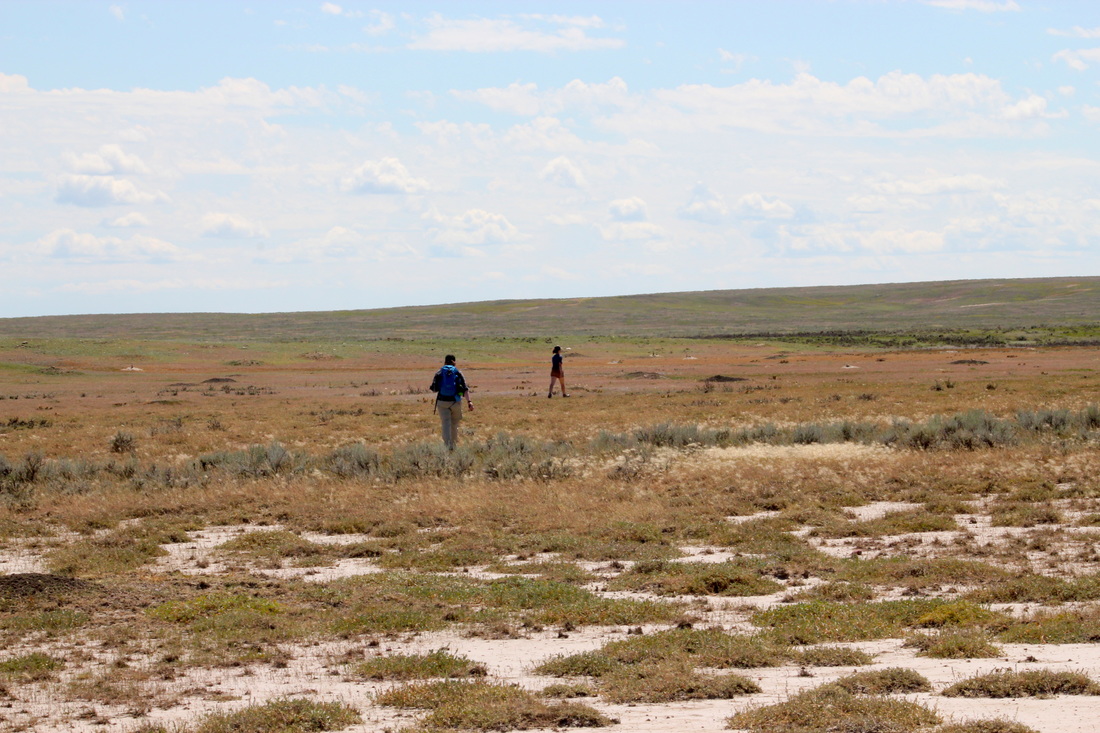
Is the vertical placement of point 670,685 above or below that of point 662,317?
below

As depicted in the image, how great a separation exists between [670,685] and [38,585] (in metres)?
6.41

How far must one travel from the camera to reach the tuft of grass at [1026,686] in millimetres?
6980

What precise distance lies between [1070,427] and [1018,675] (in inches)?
677

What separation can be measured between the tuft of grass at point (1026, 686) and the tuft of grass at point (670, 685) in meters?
1.32

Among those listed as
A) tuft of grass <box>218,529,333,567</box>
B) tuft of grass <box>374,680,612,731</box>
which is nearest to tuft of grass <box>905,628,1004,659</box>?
tuft of grass <box>374,680,612,731</box>

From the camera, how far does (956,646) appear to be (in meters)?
8.09

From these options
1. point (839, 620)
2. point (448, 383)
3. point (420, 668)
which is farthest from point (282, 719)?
point (448, 383)

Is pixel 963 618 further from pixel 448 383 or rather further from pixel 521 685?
pixel 448 383

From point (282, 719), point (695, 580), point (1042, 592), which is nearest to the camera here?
point (282, 719)

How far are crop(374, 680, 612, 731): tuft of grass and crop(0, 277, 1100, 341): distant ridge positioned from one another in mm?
103125

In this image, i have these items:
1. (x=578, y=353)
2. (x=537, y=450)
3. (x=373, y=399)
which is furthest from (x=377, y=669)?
(x=578, y=353)

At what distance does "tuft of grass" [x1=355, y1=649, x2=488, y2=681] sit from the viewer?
799 centimetres

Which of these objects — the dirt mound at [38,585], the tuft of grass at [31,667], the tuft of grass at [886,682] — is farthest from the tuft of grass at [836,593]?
the dirt mound at [38,585]

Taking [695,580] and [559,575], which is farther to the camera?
[559,575]
